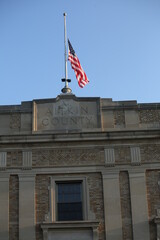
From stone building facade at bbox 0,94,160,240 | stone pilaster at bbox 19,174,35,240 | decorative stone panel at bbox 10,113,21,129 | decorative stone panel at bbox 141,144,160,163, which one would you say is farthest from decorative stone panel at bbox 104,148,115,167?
decorative stone panel at bbox 10,113,21,129

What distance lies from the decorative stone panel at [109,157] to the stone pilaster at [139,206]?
0.89 metres

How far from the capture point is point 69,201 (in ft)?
65.3

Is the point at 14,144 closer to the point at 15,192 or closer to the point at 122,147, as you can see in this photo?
the point at 15,192

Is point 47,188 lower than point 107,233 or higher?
higher

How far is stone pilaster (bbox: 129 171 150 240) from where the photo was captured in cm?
1907

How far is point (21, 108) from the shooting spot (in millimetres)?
20984

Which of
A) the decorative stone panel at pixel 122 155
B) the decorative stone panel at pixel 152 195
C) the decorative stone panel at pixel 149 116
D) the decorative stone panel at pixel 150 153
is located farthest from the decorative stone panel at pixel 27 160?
the decorative stone panel at pixel 149 116

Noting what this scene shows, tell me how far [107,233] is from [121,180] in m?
2.28

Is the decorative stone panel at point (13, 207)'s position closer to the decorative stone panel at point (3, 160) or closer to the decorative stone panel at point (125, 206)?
the decorative stone panel at point (3, 160)

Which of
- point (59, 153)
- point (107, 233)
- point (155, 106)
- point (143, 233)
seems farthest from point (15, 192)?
point (155, 106)

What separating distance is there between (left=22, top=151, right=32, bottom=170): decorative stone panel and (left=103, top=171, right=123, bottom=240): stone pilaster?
315cm

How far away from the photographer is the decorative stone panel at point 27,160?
65.8 ft

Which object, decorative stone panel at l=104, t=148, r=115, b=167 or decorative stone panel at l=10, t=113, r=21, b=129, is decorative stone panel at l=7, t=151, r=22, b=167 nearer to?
decorative stone panel at l=10, t=113, r=21, b=129

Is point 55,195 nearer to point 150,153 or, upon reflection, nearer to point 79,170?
point 79,170
